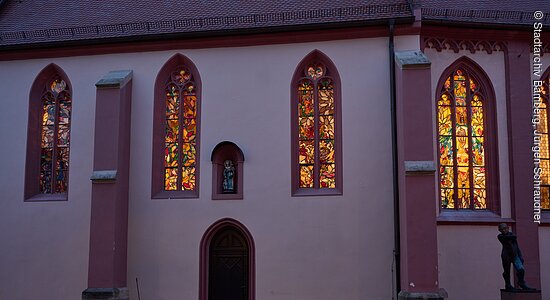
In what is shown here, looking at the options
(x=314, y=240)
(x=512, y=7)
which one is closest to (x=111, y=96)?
(x=314, y=240)

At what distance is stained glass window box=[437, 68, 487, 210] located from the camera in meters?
14.7

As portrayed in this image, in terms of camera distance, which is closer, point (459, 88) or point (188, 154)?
point (459, 88)

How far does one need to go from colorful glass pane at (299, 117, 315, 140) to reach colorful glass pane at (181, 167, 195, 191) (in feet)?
9.19

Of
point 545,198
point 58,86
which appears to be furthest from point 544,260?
point 58,86

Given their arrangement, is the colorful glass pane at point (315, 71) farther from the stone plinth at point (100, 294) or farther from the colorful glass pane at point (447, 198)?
the stone plinth at point (100, 294)

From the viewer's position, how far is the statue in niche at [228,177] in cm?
1511

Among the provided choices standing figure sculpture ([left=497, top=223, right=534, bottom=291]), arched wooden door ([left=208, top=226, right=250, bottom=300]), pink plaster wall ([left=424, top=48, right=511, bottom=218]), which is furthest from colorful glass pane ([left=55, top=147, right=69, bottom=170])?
standing figure sculpture ([left=497, top=223, right=534, bottom=291])

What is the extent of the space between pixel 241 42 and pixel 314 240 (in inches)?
200

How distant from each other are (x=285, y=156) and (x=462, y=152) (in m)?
4.12

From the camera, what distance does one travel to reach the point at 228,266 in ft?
49.1

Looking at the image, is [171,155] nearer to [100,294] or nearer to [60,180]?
[60,180]

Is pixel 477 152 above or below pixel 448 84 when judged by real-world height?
below

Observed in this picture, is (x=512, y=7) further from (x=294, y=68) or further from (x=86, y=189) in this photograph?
(x=86, y=189)

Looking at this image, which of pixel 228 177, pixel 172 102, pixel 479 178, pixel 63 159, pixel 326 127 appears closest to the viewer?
pixel 479 178
